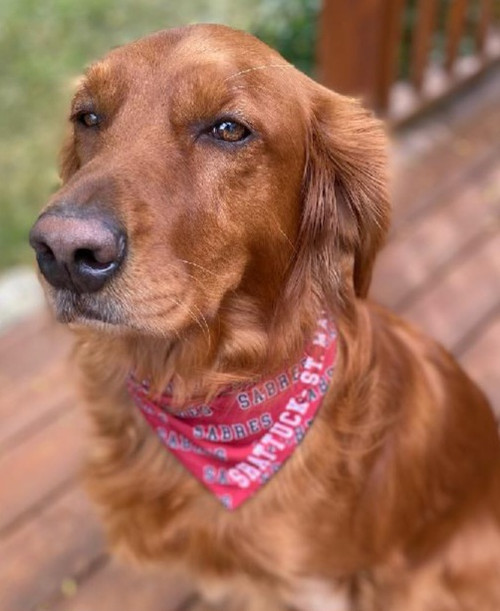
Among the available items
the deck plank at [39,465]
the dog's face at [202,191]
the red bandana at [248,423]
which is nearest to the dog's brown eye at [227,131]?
the dog's face at [202,191]

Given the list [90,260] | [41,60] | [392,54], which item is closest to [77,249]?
[90,260]

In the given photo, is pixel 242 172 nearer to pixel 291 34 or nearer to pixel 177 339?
pixel 177 339

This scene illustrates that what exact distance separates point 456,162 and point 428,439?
221 cm

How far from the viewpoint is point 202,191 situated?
4.45 feet

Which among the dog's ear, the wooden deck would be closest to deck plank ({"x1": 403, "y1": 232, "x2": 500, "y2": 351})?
the wooden deck

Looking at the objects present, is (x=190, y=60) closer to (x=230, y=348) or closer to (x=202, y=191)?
(x=202, y=191)

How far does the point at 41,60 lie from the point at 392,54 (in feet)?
7.33

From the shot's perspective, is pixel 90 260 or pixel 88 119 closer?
pixel 90 260

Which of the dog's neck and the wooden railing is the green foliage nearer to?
the wooden railing

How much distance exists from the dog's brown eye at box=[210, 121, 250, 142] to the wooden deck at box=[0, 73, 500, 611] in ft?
3.40

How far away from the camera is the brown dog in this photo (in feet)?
4.28

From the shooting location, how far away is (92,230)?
1.17 meters

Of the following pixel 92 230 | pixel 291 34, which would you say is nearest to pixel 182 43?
pixel 92 230

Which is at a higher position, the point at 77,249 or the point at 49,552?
the point at 77,249
